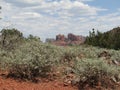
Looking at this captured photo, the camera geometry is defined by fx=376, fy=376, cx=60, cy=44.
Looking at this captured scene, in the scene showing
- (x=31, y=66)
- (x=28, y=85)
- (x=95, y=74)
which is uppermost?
(x=31, y=66)

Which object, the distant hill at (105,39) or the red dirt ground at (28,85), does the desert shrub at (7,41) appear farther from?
the distant hill at (105,39)

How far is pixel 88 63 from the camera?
10.3 m

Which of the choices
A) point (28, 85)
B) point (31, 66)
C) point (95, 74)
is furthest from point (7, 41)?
point (95, 74)

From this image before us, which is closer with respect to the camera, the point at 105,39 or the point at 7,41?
the point at 7,41

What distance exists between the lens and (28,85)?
981cm

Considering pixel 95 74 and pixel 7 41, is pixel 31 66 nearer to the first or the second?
pixel 95 74

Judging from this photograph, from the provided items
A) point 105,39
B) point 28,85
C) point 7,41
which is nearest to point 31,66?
point 28,85

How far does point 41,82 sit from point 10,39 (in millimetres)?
6586

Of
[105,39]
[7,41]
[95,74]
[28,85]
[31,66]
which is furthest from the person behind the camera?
[105,39]

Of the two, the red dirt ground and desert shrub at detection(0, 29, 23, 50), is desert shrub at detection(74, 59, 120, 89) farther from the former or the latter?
desert shrub at detection(0, 29, 23, 50)

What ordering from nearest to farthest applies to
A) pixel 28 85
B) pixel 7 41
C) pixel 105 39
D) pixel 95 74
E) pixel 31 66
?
1. pixel 28 85
2. pixel 95 74
3. pixel 31 66
4. pixel 7 41
5. pixel 105 39

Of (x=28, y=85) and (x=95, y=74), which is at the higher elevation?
(x=95, y=74)

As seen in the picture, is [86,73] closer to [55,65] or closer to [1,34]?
[55,65]

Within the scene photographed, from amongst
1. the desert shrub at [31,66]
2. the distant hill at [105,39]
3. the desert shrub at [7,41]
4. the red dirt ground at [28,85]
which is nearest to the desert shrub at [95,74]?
the red dirt ground at [28,85]
